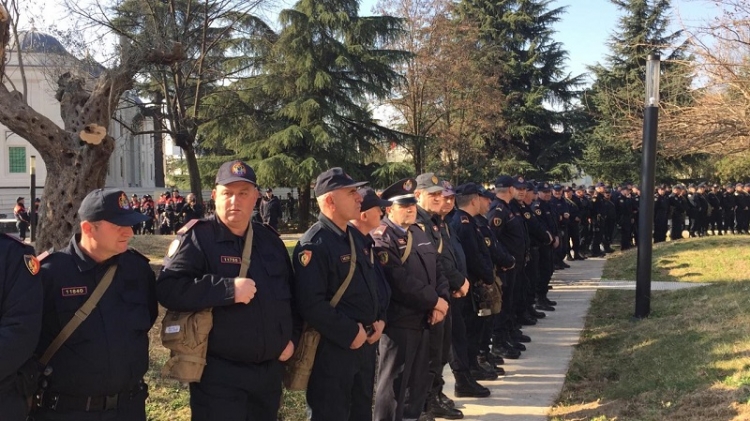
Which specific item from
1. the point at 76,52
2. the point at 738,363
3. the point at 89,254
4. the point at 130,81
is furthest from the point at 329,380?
the point at 76,52

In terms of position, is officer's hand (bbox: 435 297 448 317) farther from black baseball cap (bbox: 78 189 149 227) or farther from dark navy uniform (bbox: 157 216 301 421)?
black baseball cap (bbox: 78 189 149 227)

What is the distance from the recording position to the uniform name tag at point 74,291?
2793 mm

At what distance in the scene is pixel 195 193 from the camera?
61.8 ft

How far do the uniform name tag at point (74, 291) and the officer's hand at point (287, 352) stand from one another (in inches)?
38.8

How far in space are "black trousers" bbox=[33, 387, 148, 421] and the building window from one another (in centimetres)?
4549

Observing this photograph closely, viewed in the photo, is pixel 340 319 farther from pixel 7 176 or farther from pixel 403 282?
pixel 7 176

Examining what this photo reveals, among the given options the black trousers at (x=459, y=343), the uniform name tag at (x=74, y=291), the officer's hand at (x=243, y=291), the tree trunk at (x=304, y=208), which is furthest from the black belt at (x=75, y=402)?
the tree trunk at (x=304, y=208)

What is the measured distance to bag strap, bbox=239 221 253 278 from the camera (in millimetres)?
3174

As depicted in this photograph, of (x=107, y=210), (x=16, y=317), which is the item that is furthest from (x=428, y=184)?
(x=16, y=317)

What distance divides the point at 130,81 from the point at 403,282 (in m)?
6.69

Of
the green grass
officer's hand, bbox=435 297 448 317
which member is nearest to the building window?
the green grass

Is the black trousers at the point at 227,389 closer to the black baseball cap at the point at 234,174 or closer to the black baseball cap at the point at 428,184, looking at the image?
the black baseball cap at the point at 234,174

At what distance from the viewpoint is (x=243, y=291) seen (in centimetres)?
298

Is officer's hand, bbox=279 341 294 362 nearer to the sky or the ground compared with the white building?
nearer to the ground
